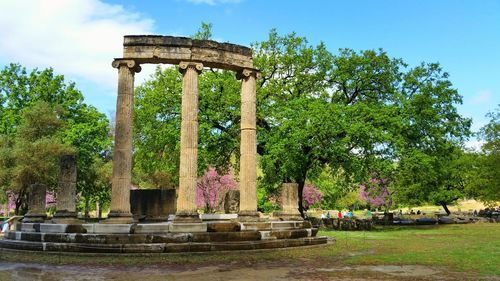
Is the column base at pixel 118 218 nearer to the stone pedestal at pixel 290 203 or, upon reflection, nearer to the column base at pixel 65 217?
the column base at pixel 65 217

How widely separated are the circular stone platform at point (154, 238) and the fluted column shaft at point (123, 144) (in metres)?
1.52

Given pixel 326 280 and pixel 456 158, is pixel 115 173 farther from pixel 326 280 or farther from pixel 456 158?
pixel 456 158

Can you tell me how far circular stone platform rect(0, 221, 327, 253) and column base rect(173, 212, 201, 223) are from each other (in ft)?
1.67

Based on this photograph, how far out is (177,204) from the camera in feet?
61.4

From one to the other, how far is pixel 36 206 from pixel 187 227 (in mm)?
10806

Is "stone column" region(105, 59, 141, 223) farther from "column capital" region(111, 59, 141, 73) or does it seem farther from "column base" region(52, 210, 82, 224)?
"column base" region(52, 210, 82, 224)

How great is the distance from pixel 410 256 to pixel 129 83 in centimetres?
1311

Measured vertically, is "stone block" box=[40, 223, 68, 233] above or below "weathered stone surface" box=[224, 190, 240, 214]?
below

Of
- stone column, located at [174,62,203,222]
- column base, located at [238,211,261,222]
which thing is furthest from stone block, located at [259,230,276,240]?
stone column, located at [174,62,203,222]

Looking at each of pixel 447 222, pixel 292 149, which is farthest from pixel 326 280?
pixel 447 222

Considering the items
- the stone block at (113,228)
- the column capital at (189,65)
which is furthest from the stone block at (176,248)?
the column capital at (189,65)

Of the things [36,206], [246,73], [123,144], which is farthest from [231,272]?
[36,206]

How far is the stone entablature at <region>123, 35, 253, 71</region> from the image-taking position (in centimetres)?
1922

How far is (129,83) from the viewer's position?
19188 millimetres
